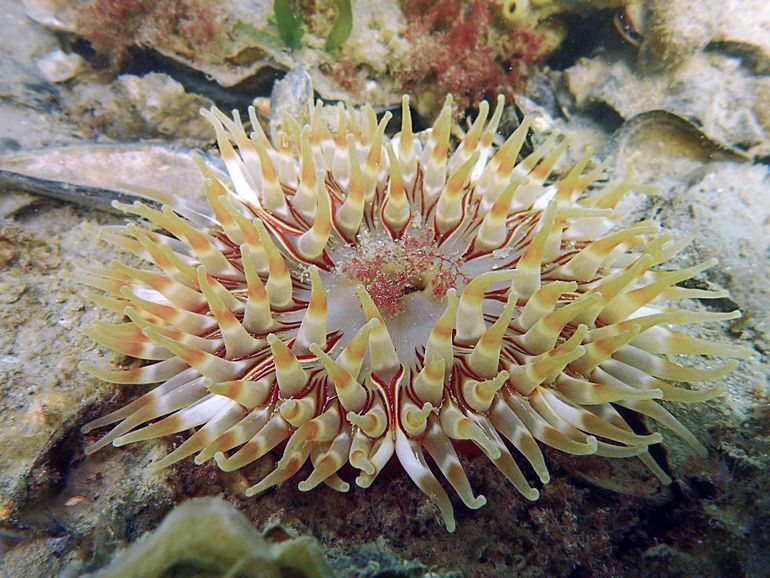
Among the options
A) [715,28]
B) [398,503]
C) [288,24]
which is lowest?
Result: [398,503]

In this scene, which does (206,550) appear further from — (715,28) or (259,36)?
(715,28)

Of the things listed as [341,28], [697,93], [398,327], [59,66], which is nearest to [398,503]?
[398,327]

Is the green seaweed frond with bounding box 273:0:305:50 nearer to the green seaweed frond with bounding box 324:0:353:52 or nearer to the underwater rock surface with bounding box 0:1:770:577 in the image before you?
the green seaweed frond with bounding box 324:0:353:52

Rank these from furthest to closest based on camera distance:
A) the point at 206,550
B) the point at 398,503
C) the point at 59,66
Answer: the point at 59,66, the point at 398,503, the point at 206,550

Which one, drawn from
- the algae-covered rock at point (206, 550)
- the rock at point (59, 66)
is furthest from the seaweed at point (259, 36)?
the algae-covered rock at point (206, 550)

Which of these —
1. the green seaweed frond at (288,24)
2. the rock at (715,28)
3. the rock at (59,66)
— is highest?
the rock at (715,28)

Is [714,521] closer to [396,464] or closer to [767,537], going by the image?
→ [767,537]

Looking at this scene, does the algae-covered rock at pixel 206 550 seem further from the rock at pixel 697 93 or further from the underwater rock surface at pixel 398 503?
the rock at pixel 697 93
